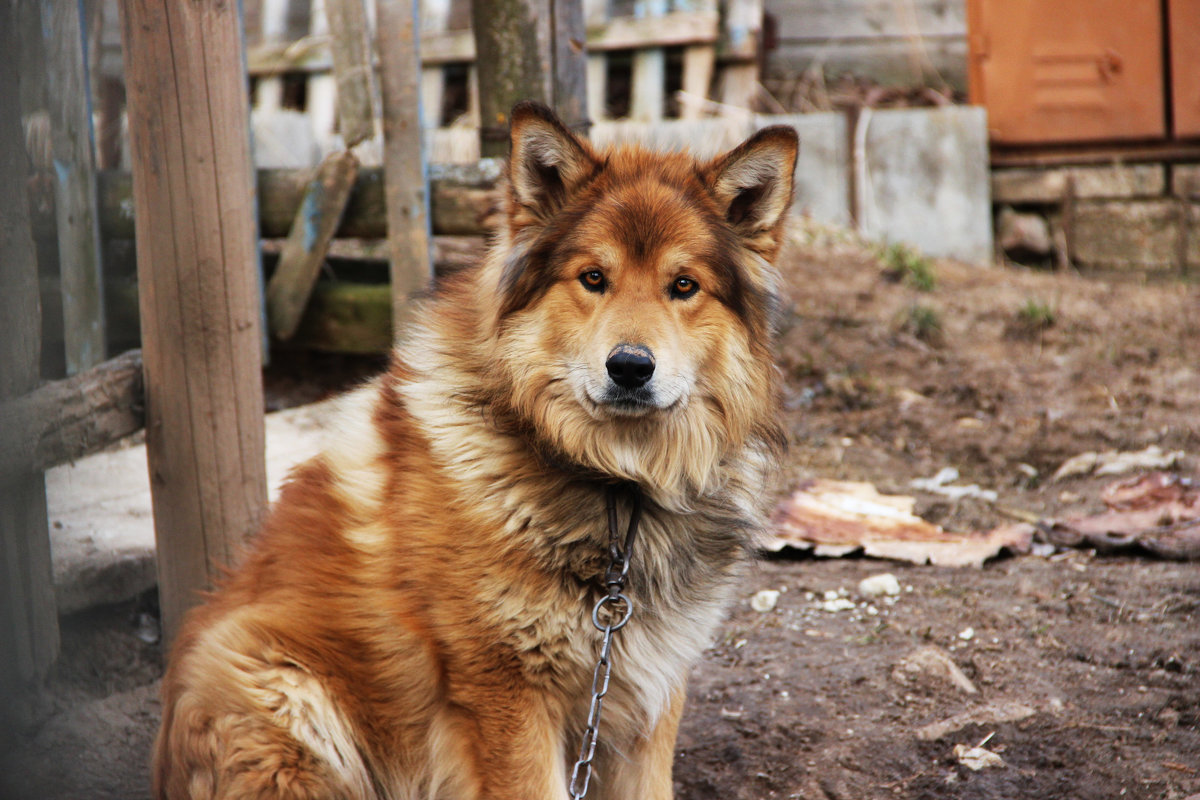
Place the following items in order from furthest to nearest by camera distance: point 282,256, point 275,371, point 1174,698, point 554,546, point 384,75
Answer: point 275,371 < point 282,256 < point 384,75 < point 1174,698 < point 554,546

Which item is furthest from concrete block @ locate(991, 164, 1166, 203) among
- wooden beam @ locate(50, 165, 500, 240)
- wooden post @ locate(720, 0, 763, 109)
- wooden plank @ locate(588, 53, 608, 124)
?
wooden beam @ locate(50, 165, 500, 240)

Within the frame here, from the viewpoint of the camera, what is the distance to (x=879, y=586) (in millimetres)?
4168

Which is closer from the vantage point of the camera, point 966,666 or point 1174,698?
point 1174,698

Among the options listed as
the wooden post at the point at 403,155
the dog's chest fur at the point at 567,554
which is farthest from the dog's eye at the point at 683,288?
the wooden post at the point at 403,155

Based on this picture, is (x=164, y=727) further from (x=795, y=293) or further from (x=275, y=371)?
(x=795, y=293)

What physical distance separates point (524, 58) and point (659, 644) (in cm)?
337

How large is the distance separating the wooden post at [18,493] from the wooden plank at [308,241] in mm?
2221

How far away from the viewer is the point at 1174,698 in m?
3.37

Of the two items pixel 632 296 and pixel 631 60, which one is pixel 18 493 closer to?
pixel 632 296

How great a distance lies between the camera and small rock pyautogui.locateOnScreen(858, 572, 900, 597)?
4.15 metres

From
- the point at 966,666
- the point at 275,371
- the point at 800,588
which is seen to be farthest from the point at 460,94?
the point at 966,666

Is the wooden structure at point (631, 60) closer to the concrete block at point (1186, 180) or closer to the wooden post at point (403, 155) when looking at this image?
the wooden post at point (403, 155)

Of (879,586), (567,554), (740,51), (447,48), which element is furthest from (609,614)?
(447,48)

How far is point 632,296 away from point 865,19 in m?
6.76
